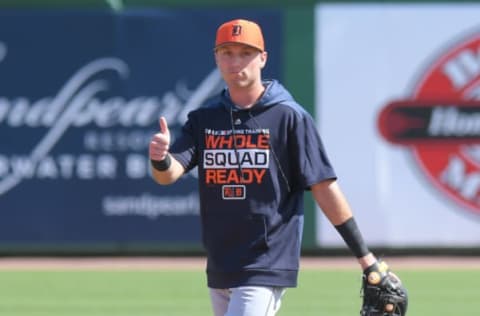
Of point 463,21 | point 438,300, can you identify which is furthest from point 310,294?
point 463,21

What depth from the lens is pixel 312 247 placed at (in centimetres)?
1381

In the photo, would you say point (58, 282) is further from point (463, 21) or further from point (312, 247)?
point (463, 21)

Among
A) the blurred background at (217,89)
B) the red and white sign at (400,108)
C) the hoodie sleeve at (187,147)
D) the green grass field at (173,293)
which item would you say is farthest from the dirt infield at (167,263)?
the hoodie sleeve at (187,147)

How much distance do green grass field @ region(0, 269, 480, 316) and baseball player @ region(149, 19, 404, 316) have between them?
13.5 feet

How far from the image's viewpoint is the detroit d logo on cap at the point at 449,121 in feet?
44.7

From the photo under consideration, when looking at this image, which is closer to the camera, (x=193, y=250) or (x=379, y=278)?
(x=379, y=278)

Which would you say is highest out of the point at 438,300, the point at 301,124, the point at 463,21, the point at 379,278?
the point at 463,21

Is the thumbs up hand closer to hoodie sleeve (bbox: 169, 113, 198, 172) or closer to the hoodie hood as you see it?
hoodie sleeve (bbox: 169, 113, 198, 172)

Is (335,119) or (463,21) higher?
(463,21)

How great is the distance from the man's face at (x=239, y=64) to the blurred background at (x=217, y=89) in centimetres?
845

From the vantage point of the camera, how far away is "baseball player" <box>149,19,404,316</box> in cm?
514

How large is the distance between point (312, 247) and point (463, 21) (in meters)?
3.12

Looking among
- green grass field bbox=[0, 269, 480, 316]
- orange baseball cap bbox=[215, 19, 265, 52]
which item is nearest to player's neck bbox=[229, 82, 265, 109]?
orange baseball cap bbox=[215, 19, 265, 52]

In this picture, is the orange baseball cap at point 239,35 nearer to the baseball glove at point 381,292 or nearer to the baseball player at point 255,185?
the baseball player at point 255,185
